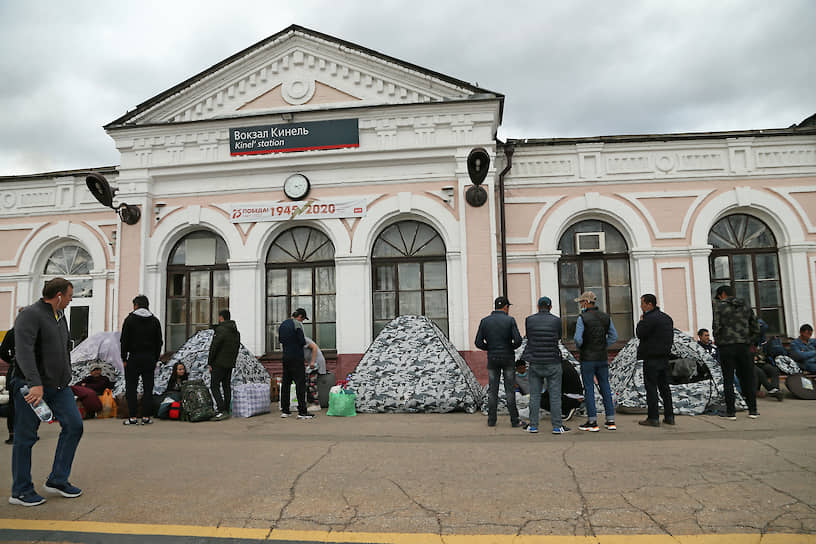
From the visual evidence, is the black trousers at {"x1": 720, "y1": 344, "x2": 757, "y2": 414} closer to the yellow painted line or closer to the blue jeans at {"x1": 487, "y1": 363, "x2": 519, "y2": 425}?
the blue jeans at {"x1": 487, "y1": 363, "x2": 519, "y2": 425}

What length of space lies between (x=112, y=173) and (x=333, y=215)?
5708mm

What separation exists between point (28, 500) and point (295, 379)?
4742 mm

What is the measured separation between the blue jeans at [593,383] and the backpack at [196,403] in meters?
5.50

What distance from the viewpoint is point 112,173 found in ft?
44.8

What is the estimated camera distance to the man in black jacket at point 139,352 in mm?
8250

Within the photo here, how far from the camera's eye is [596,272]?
41.4ft

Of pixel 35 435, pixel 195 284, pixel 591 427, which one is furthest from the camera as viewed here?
pixel 195 284

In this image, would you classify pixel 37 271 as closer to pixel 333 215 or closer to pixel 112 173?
pixel 112 173

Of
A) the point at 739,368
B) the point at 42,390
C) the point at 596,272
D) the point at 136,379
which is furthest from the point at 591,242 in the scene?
the point at 42,390

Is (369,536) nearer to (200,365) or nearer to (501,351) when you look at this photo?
(501,351)

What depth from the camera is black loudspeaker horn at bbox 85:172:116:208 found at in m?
12.4

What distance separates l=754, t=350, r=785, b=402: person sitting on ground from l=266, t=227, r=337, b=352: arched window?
808 centimetres

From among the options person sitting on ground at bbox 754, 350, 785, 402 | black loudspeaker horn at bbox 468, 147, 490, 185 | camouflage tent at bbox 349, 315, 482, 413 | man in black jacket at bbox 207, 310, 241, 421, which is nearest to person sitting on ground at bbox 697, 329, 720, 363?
person sitting on ground at bbox 754, 350, 785, 402

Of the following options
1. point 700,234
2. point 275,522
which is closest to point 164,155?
point 275,522
